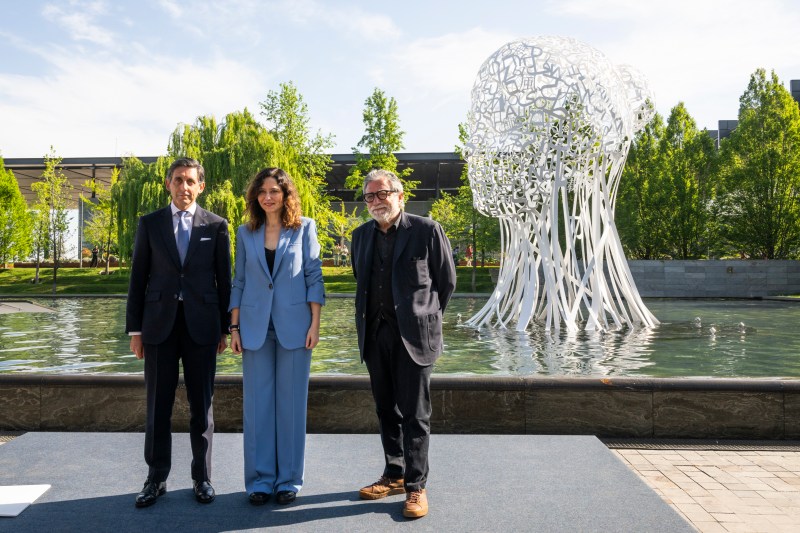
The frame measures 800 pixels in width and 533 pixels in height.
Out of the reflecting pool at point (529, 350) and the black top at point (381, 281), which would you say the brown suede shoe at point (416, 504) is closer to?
the black top at point (381, 281)

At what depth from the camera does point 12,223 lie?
116ft

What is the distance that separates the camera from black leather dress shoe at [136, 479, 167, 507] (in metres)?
3.69

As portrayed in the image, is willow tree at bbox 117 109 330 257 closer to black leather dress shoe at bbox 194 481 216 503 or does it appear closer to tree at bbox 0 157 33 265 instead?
tree at bbox 0 157 33 265

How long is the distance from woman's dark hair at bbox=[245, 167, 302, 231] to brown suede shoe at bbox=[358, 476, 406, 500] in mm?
1553

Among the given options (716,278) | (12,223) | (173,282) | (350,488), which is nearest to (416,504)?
(350,488)

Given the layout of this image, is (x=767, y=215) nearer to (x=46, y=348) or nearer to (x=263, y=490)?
(x=46, y=348)

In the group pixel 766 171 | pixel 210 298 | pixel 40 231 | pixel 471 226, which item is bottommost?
pixel 210 298

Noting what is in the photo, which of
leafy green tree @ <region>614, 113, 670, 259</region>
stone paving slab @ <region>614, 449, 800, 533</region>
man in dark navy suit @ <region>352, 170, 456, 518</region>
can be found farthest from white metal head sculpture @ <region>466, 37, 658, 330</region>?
leafy green tree @ <region>614, 113, 670, 259</region>

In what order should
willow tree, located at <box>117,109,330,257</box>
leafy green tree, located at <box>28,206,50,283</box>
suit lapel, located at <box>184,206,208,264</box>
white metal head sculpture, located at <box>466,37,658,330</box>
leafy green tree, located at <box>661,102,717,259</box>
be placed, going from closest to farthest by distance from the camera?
suit lapel, located at <box>184,206,208,264</box>, white metal head sculpture, located at <box>466,37,658,330</box>, willow tree, located at <box>117,109,330,257</box>, leafy green tree, located at <box>661,102,717,259</box>, leafy green tree, located at <box>28,206,50,283</box>

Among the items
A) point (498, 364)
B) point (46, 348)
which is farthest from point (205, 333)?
point (46, 348)

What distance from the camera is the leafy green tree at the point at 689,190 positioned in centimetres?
3184

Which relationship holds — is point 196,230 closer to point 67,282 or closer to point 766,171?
point 67,282

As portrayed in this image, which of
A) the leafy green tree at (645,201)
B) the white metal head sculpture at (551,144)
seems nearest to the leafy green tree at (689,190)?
the leafy green tree at (645,201)

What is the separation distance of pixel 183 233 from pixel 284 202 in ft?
2.05
